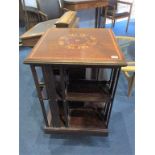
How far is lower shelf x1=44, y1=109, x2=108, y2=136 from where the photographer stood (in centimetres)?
142

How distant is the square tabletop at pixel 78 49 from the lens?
3.54 ft

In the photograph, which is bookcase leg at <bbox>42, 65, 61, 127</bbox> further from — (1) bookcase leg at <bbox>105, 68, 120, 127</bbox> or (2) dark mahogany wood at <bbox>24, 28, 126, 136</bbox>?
(1) bookcase leg at <bbox>105, 68, 120, 127</bbox>

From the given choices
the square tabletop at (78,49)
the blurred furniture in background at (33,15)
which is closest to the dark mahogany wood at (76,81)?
the square tabletop at (78,49)

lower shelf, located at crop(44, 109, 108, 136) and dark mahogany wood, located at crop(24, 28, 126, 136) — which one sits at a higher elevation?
dark mahogany wood, located at crop(24, 28, 126, 136)

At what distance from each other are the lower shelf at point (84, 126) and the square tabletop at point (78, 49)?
576 millimetres

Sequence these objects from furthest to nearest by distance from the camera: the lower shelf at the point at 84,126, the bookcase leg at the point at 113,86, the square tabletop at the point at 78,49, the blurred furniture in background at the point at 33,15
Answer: the blurred furniture in background at the point at 33,15 < the lower shelf at the point at 84,126 < the bookcase leg at the point at 113,86 < the square tabletop at the point at 78,49

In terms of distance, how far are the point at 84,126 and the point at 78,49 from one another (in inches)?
23.2

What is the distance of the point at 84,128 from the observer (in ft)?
4.71

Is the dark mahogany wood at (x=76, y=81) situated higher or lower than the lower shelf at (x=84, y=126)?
higher

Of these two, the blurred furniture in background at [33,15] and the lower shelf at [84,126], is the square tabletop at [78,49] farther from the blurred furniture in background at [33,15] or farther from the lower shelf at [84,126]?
the blurred furniture in background at [33,15]

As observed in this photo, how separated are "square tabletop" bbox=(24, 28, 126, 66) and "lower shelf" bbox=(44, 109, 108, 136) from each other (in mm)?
576

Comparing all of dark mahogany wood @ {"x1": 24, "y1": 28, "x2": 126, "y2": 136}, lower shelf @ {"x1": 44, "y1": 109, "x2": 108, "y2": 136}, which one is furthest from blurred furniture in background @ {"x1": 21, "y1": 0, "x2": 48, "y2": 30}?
lower shelf @ {"x1": 44, "y1": 109, "x2": 108, "y2": 136}

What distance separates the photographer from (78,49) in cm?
121
